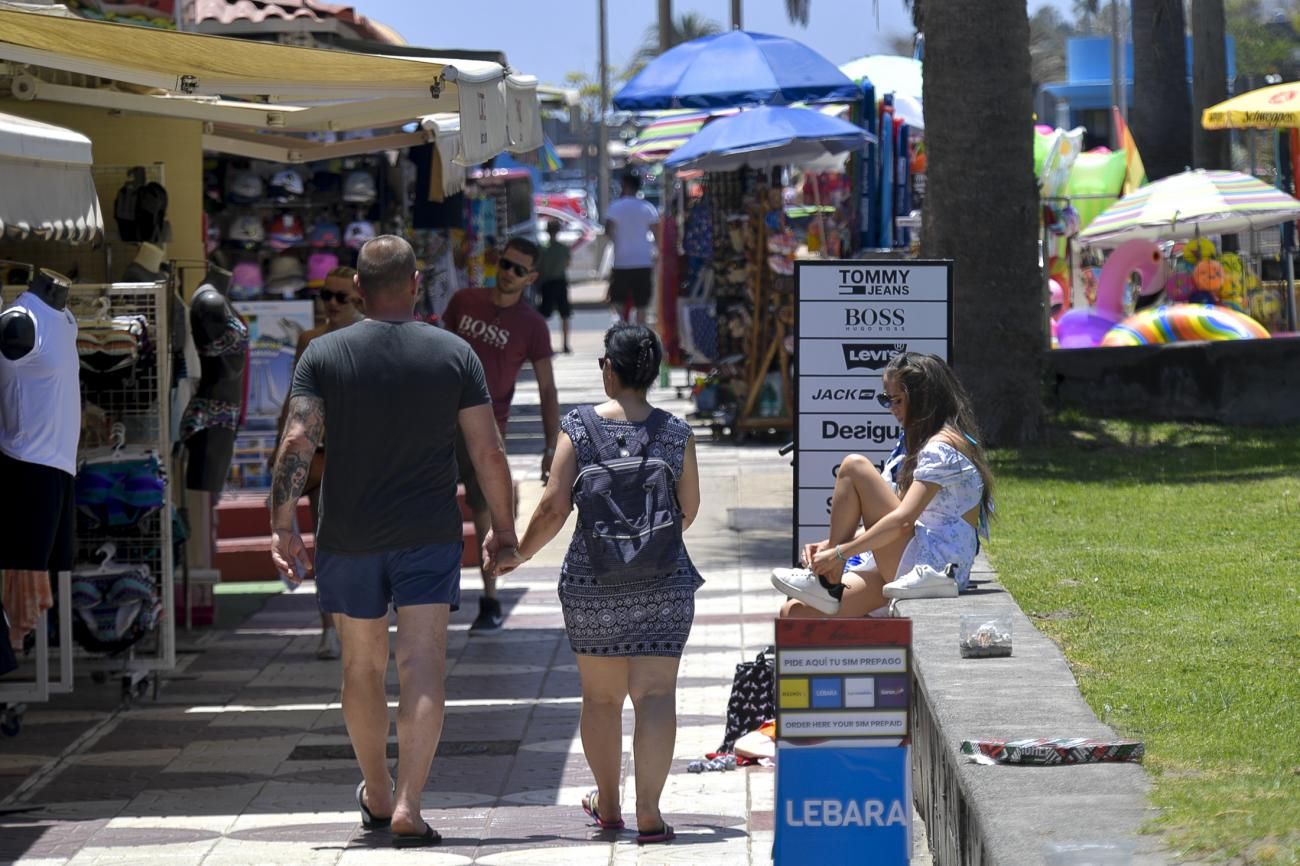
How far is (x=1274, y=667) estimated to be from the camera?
631cm

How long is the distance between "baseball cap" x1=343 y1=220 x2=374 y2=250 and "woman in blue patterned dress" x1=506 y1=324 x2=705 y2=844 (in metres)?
8.31

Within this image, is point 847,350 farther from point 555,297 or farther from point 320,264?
point 555,297

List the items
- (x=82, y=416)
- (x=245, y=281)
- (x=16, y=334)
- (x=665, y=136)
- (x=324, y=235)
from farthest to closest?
1. (x=665, y=136)
2. (x=324, y=235)
3. (x=245, y=281)
4. (x=82, y=416)
5. (x=16, y=334)

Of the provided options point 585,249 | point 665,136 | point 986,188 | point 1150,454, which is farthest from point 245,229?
point 585,249

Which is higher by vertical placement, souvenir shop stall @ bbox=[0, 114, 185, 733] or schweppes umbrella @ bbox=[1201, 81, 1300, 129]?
schweppes umbrella @ bbox=[1201, 81, 1300, 129]

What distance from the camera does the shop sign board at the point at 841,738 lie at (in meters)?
4.92

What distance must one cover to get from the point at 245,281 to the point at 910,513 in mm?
8037

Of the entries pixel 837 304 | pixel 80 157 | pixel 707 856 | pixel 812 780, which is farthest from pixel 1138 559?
pixel 80 157

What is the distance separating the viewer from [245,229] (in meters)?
13.9

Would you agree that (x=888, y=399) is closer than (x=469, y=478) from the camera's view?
Yes

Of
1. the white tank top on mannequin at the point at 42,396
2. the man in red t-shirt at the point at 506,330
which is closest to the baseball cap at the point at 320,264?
the man in red t-shirt at the point at 506,330

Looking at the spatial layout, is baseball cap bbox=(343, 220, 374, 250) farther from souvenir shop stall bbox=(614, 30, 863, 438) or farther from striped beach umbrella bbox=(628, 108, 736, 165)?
striped beach umbrella bbox=(628, 108, 736, 165)

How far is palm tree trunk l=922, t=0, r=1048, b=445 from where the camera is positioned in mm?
13523

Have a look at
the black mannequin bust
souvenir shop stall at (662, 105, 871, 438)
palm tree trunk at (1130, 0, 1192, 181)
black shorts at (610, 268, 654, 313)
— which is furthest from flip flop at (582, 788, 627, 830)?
palm tree trunk at (1130, 0, 1192, 181)
